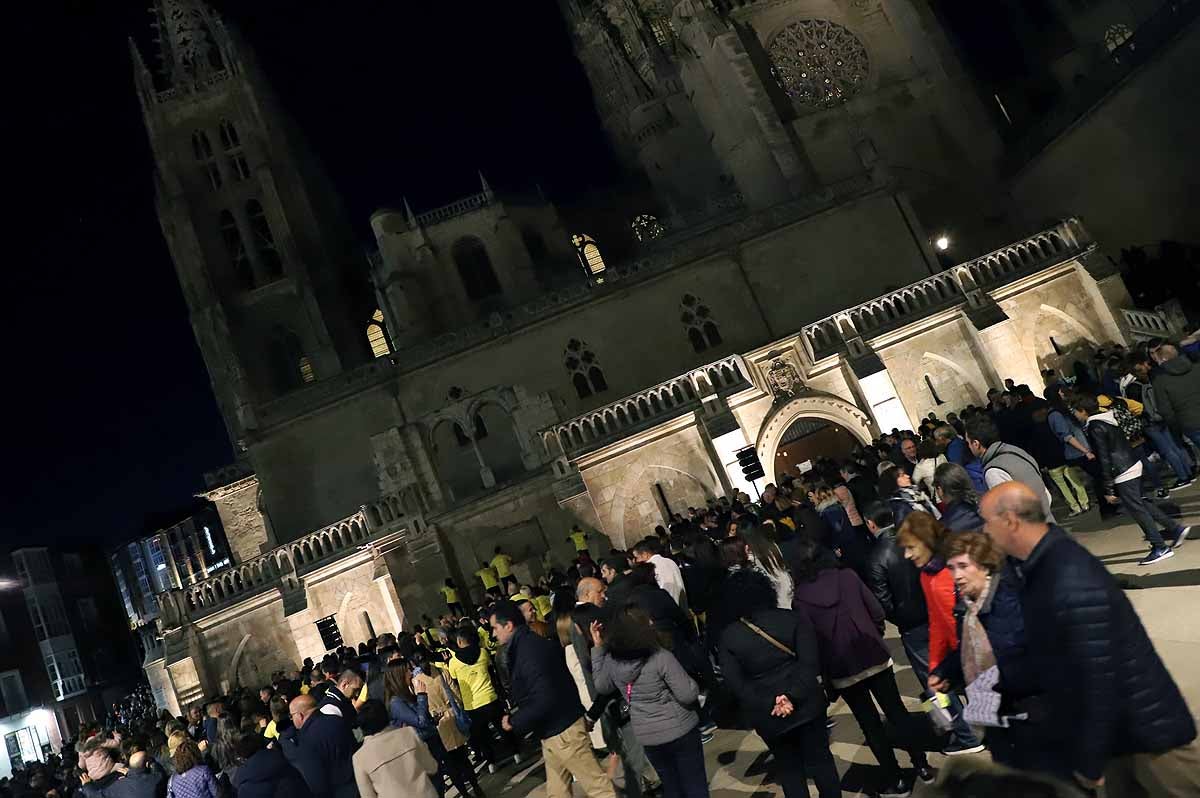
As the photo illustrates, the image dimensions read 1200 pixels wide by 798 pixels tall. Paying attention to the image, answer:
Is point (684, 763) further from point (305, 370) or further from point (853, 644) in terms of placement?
point (305, 370)

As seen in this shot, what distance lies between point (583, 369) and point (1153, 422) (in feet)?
63.5

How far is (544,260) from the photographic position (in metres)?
35.3

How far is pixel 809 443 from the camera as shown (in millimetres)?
24438

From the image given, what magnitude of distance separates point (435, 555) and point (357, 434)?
7.36m

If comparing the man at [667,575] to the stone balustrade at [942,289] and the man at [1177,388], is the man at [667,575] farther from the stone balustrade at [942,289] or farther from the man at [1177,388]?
the stone balustrade at [942,289]

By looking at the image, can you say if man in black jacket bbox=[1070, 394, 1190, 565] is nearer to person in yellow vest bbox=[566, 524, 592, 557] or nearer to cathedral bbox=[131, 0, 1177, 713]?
cathedral bbox=[131, 0, 1177, 713]

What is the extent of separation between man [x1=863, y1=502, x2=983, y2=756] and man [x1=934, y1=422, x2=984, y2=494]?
303 cm

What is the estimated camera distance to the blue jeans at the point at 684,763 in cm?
502

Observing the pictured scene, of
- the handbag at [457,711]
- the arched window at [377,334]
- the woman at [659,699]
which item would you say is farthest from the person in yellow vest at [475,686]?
the arched window at [377,334]

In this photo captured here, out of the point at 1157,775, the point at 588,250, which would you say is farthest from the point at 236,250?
the point at 1157,775

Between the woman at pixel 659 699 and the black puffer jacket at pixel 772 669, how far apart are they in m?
0.34

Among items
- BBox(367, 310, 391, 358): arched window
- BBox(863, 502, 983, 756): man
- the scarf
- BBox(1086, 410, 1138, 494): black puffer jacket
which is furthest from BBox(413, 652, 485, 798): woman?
BBox(367, 310, 391, 358): arched window

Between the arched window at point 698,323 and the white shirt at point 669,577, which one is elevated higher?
the arched window at point 698,323

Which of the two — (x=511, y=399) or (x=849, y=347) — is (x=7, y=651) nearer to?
(x=511, y=399)
